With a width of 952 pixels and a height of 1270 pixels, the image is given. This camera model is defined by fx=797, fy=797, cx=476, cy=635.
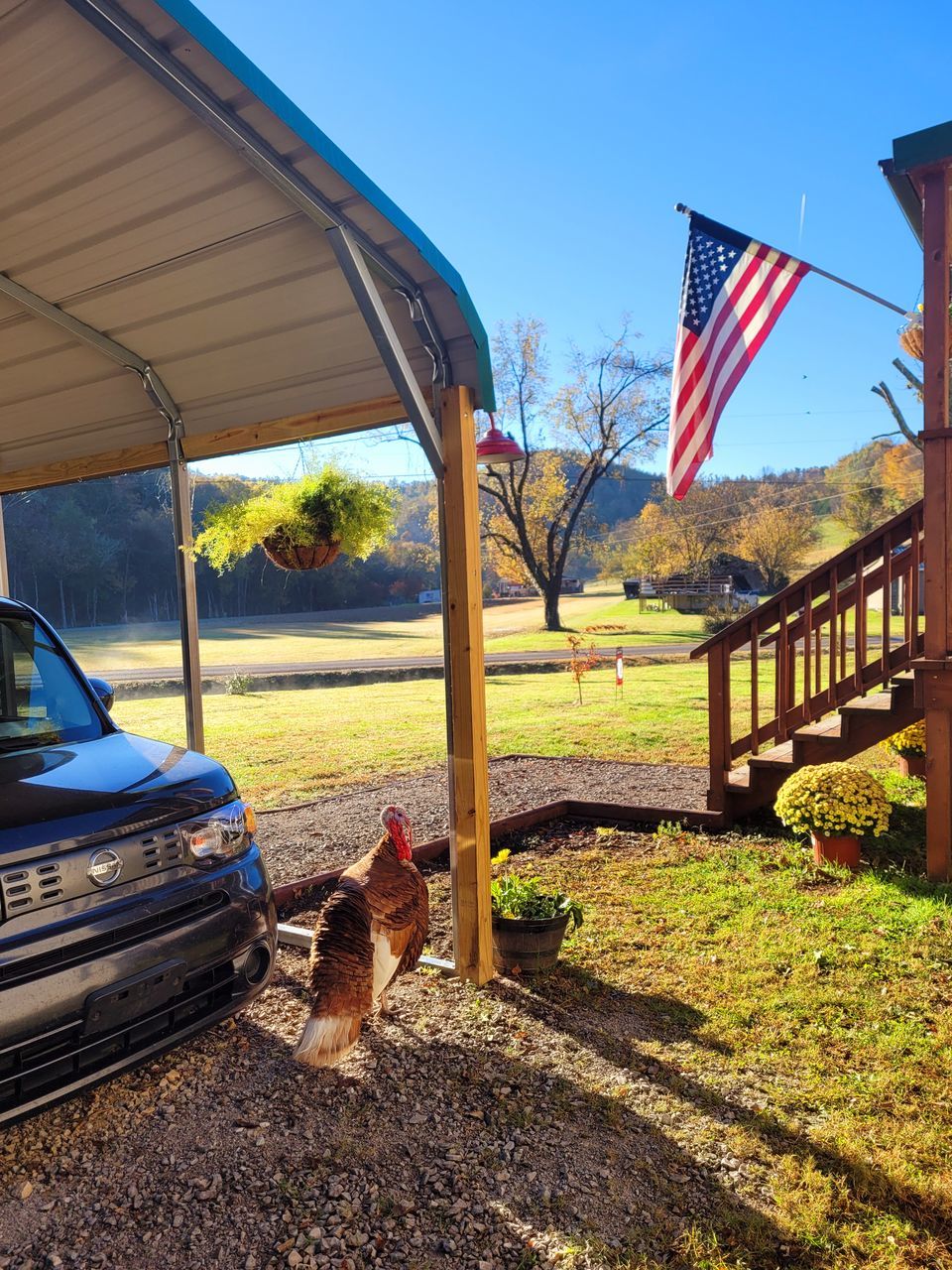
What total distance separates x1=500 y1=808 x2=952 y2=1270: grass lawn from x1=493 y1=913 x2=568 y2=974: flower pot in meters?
Answer: 0.11

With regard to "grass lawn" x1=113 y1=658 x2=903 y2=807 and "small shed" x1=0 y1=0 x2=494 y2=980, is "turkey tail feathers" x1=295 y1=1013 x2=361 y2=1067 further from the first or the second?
"grass lawn" x1=113 y1=658 x2=903 y2=807

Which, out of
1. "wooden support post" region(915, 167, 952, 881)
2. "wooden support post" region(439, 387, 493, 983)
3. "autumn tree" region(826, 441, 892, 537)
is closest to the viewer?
"wooden support post" region(439, 387, 493, 983)

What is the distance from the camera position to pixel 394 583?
17.5 m

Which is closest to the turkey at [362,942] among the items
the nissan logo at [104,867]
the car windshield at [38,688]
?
the nissan logo at [104,867]

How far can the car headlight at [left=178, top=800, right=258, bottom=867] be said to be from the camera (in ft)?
8.46

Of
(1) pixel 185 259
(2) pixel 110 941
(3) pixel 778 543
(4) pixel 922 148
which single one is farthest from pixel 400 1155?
(3) pixel 778 543

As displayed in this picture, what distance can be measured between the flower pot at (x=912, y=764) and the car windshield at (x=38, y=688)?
635cm

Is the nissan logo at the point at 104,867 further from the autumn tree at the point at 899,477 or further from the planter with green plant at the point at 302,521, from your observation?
the autumn tree at the point at 899,477

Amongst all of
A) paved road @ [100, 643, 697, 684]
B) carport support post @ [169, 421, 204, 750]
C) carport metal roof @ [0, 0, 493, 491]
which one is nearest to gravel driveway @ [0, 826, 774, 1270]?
carport support post @ [169, 421, 204, 750]

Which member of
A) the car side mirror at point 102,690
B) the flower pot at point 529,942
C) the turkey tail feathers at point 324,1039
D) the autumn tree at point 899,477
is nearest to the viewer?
the turkey tail feathers at point 324,1039

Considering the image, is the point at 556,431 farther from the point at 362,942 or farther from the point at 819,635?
the point at 362,942

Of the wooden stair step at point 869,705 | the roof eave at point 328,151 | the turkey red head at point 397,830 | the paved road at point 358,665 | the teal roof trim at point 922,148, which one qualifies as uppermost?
the teal roof trim at point 922,148

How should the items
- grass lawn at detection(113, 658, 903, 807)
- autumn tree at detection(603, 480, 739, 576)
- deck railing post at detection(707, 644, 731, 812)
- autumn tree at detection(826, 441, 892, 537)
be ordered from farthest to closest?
autumn tree at detection(826, 441, 892, 537), autumn tree at detection(603, 480, 739, 576), grass lawn at detection(113, 658, 903, 807), deck railing post at detection(707, 644, 731, 812)

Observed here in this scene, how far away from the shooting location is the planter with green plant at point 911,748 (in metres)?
6.56
